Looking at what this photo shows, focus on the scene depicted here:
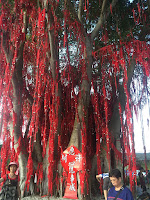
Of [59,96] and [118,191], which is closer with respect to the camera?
[118,191]

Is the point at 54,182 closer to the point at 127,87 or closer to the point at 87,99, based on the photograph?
the point at 87,99

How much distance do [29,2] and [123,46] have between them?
2.10 meters

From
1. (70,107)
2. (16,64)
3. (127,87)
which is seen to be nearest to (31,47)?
(16,64)

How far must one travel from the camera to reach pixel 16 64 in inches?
155

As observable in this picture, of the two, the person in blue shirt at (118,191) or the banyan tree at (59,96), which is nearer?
the person in blue shirt at (118,191)

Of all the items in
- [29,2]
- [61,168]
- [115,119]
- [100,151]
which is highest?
[29,2]

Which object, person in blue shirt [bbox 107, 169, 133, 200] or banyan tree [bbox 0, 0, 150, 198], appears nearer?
person in blue shirt [bbox 107, 169, 133, 200]

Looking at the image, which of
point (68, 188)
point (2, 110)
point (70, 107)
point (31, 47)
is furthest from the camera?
point (31, 47)

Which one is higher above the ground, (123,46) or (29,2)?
(29,2)

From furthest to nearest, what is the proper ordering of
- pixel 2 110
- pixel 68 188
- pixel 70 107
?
pixel 70 107 → pixel 2 110 → pixel 68 188

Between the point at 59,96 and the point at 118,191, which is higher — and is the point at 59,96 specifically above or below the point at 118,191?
above

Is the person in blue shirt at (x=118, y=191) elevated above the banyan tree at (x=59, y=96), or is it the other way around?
the banyan tree at (x=59, y=96)

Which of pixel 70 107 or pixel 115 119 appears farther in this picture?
pixel 70 107

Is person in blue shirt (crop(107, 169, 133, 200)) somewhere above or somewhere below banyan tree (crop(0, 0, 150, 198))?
A: below
